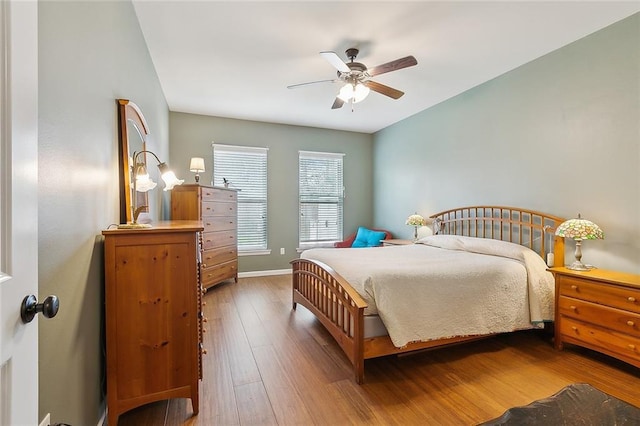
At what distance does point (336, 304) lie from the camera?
8.16 feet

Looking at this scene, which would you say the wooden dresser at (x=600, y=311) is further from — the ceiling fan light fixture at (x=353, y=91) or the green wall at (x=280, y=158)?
the green wall at (x=280, y=158)

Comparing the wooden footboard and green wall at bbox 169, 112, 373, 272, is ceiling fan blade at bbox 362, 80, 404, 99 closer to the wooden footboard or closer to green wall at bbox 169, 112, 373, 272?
the wooden footboard

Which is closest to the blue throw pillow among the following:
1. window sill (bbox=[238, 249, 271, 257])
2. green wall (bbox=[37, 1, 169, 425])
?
window sill (bbox=[238, 249, 271, 257])

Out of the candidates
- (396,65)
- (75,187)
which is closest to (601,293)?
(396,65)

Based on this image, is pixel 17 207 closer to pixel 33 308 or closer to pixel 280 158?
pixel 33 308

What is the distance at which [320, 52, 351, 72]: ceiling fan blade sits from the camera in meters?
2.35

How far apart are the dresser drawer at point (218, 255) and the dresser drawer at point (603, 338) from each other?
12.2 feet

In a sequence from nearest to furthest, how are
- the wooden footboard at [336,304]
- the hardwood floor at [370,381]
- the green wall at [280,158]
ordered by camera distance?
1. the hardwood floor at [370,381]
2. the wooden footboard at [336,304]
3. the green wall at [280,158]

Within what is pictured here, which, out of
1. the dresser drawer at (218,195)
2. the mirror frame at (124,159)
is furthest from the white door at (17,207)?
the dresser drawer at (218,195)

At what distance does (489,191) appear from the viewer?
3.66m

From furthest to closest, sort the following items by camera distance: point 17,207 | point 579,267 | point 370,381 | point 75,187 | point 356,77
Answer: point 356,77
point 579,267
point 370,381
point 75,187
point 17,207

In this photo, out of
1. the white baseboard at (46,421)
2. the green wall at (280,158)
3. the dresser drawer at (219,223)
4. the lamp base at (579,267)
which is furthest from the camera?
the green wall at (280,158)

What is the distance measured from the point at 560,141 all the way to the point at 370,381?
282 centimetres

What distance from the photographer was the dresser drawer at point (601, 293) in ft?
6.98
